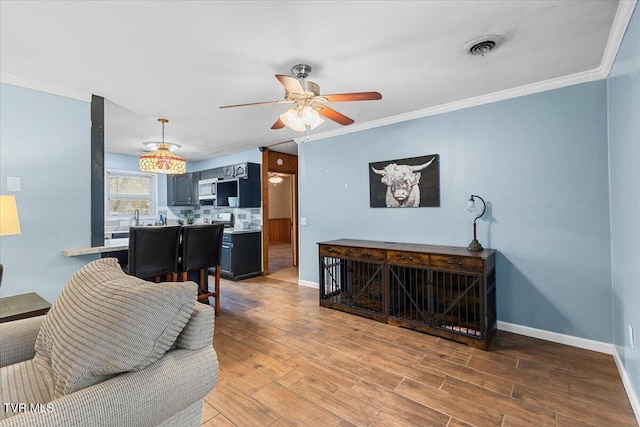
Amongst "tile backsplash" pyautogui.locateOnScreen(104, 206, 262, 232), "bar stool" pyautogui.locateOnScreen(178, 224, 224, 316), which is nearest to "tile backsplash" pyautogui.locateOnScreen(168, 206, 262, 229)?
"tile backsplash" pyautogui.locateOnScreen(104, 206, 262, 232)

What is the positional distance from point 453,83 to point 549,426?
265 centimetres

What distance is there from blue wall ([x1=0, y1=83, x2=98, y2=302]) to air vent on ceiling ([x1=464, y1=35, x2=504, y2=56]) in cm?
348

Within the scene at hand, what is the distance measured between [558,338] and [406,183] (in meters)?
2.10

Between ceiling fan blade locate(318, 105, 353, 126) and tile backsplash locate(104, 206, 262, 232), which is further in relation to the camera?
tile backsplash locate(104, 206, 262, 232)

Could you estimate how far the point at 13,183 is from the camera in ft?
8.38

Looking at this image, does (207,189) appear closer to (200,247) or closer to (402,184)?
(200,247)

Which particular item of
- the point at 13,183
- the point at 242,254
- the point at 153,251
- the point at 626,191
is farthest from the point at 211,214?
the point at 626,191

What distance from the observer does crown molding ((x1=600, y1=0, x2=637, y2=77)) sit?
170 centimetres

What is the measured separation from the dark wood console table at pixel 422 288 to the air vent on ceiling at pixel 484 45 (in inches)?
65.3

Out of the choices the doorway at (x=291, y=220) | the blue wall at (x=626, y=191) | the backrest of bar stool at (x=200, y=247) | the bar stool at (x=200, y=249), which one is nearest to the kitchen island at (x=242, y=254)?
the doorway at (x=291, y=220)

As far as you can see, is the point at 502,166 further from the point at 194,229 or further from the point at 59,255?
the point at 59,255

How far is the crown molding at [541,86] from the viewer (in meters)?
1.83

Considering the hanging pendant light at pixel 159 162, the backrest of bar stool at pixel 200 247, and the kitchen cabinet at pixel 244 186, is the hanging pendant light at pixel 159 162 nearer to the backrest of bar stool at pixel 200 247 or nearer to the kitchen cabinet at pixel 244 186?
the backrest of bar stool at pixel 200 247

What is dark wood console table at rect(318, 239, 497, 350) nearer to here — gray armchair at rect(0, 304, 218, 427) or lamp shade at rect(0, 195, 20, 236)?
gray armchair at rect(0, 304, 218, 427)
